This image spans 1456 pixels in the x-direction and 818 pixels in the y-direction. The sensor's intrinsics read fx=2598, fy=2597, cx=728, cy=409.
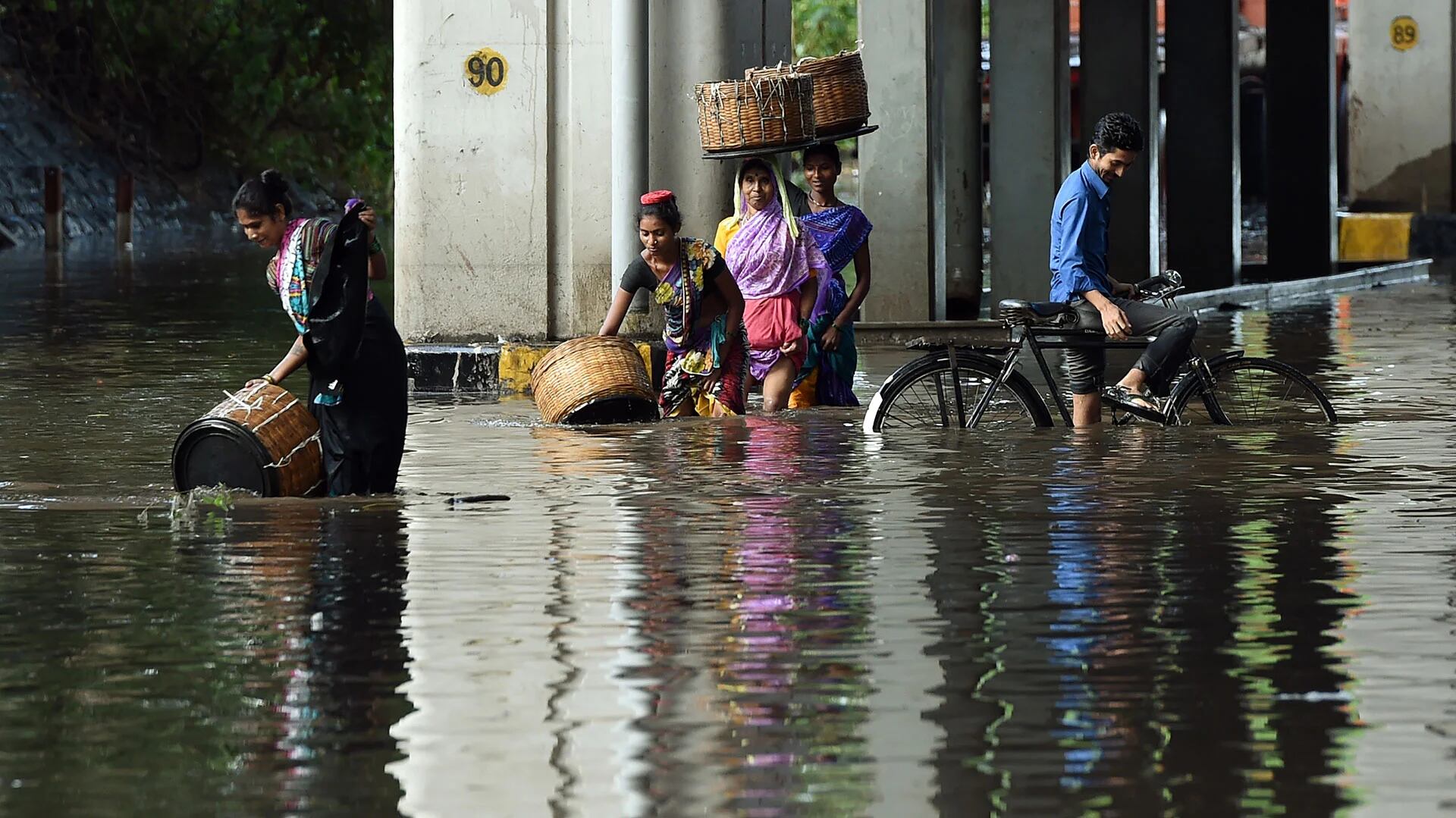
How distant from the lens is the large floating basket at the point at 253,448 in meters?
9.62

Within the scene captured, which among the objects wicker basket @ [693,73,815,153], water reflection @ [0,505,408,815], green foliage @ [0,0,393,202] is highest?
green foliage @ [0,0,393,202]

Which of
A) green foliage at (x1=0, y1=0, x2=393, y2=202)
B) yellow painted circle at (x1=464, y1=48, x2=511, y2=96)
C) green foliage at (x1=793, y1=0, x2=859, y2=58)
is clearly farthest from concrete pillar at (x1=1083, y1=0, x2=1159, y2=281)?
green foliage at (x1=793, y1=0, x2=859, y2=58)

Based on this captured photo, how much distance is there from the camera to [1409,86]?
31.2 m

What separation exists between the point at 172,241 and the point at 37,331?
72.4ft

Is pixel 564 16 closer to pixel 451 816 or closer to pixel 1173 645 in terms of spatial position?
pixel 1173 645

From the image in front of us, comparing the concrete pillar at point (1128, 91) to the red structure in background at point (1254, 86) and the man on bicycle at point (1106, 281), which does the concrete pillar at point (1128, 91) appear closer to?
the man on bicycle at point (1106, 281)

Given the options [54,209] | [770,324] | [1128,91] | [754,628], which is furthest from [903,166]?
[54,209]

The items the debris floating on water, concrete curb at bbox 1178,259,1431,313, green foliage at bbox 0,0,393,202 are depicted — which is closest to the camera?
the debris floating on water

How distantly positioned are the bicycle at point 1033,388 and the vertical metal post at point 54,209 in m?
28.6

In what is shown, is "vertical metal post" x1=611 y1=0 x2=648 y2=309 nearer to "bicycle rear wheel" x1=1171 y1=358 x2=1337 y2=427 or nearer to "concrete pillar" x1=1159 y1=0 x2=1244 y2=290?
"bicycle rear wheel" x1=1171 y1=358 x2=1337 y2=427

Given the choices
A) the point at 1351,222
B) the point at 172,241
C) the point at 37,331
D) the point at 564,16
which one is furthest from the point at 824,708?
the point at 172,241

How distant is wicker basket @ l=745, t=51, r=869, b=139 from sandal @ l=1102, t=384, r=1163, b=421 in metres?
2.20

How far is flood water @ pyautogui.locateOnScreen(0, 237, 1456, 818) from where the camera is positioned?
5441 mm

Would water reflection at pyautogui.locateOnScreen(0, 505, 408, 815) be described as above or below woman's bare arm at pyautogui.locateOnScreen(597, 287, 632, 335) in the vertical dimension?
below
